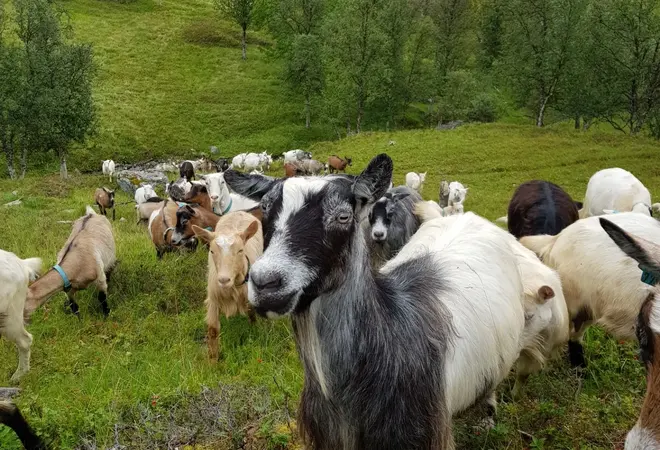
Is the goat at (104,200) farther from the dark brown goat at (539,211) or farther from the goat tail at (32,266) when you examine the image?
the dark brown goat at (539,211)

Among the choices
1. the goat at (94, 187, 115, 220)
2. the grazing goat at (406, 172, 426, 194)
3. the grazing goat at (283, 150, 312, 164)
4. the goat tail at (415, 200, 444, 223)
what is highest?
the goat tail at (415, 200, 444, 223)

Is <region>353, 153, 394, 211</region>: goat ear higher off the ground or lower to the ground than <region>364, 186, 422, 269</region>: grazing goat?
higher

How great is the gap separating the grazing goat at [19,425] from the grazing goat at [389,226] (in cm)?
485

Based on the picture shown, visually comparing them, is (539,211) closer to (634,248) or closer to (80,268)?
(634,248)

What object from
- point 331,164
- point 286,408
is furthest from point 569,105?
point 286,408

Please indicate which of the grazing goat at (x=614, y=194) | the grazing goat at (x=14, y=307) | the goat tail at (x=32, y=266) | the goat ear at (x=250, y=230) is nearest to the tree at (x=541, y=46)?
the grazing goat at (x=614, y=194)

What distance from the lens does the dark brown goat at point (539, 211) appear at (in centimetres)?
836

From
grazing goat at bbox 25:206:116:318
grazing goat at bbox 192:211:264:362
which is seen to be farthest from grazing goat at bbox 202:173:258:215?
grazing goat at bbox 192:211:264:362

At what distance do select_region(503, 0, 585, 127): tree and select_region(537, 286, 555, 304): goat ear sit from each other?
116 ft

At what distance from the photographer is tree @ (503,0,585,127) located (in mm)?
34438

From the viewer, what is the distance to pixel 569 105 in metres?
37.9

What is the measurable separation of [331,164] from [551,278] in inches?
847

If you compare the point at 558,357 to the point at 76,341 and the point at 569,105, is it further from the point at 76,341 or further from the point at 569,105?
the point at 569,105

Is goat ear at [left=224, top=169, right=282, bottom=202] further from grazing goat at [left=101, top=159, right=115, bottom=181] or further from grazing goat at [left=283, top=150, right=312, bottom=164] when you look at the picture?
grazing goat at [left=283, top=150, right=312, bottom=164]
